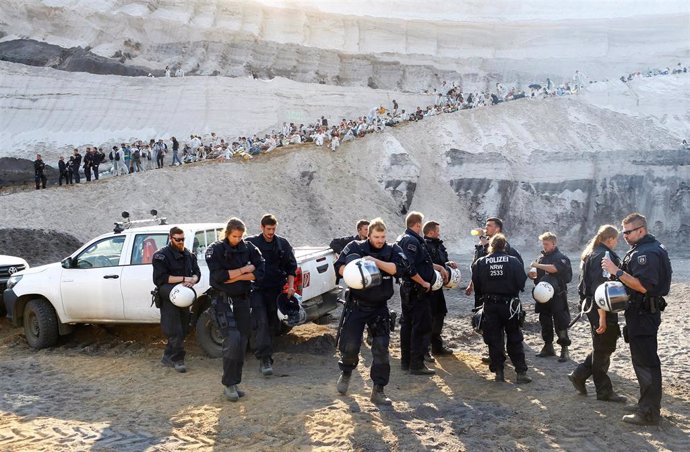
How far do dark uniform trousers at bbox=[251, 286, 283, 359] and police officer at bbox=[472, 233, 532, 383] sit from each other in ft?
7.75

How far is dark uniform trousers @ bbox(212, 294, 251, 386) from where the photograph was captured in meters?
6.58

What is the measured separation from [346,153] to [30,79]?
21.8 metres

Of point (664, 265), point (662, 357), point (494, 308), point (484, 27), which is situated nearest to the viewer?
point (664, 265)

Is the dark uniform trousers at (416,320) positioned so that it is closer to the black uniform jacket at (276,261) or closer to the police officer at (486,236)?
the police officer at (486,236)

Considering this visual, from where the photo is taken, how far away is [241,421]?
19.8ft

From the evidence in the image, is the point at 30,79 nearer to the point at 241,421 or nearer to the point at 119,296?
the point at 119,296

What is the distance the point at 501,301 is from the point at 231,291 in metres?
3.00

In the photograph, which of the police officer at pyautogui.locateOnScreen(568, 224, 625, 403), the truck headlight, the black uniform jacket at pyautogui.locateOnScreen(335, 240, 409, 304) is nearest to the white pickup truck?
the truck headlight

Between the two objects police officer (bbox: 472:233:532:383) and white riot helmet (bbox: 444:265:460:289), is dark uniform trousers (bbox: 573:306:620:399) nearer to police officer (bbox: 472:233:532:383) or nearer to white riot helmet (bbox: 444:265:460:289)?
police officer (bbox: 472:233:532:383)

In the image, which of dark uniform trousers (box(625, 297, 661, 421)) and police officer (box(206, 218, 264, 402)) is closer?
dark uniform trousers (box(625, 297, 661, 421))

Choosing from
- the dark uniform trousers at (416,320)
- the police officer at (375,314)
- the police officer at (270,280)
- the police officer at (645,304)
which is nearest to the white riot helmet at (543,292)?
the dark uniform trousers at (416,320)

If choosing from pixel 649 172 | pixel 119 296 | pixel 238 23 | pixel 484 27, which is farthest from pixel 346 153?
pixel 484 27

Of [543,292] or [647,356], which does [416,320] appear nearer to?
[543,292]

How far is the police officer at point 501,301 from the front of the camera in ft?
24.1
